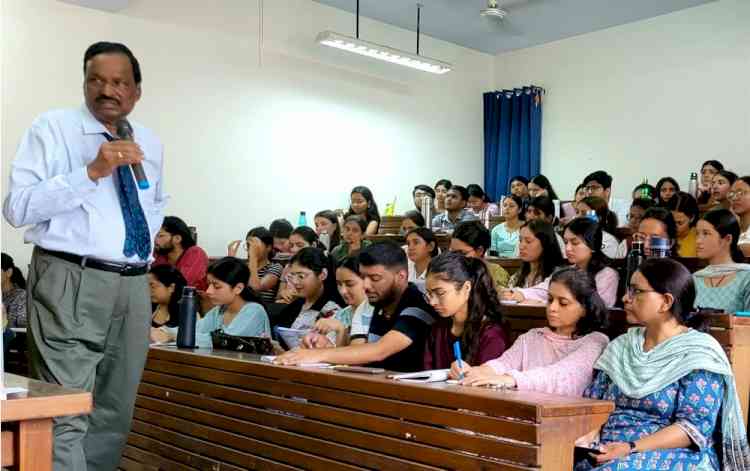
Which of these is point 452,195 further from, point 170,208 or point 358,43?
point 170,208

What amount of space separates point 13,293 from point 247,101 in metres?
2.82

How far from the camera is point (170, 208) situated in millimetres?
6828

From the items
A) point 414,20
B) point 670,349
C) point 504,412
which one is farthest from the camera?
point 414,20

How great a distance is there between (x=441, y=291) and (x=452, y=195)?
179 inches

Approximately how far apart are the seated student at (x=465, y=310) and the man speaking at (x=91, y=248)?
92cm

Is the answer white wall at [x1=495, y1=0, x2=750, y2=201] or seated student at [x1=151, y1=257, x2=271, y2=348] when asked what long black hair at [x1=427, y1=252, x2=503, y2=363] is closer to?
seated student at [x1=151, y1=257, x2=271, y2=348]

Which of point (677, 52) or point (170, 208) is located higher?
point (677, 52)

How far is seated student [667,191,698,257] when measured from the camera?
4.75 meters

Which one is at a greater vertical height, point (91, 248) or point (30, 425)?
point (91, 248)

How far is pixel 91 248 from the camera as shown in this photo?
1.85 metres

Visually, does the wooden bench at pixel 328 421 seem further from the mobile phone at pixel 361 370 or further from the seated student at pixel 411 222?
the seated student at pixel 411 222

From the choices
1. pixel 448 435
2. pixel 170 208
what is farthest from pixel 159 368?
pixel 170 208

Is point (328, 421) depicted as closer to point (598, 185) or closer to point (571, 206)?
point (598, 185)

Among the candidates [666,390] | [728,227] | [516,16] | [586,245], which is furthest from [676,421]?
[516,16]
